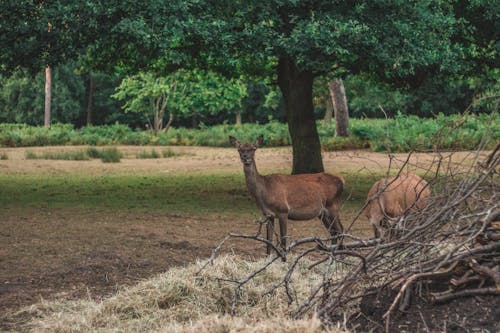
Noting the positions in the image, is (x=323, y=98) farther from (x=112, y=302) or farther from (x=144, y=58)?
(x=112, y=302)

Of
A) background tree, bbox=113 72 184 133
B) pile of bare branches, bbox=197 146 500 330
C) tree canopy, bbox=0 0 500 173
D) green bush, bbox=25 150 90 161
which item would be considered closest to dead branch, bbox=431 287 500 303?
pile of bare branches, bbox=197 146 500 330

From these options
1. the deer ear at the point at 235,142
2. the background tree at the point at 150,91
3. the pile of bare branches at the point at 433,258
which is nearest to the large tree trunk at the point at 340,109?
the background tree at the point at 150,91

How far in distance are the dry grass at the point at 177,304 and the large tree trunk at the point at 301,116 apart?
446 inches

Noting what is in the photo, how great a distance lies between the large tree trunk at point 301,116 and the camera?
1883 centimetres

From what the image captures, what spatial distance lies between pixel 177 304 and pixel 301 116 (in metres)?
12.5

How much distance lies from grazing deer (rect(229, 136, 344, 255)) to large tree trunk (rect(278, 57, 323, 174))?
303 inches

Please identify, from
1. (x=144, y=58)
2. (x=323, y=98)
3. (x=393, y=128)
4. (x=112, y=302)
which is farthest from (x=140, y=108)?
(x=112, y=302)

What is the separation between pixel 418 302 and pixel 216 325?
4.18 ft

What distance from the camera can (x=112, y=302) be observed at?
7160 mm

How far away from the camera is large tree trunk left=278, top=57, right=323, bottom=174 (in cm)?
1883

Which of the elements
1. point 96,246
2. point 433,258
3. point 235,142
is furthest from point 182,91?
point 433,258

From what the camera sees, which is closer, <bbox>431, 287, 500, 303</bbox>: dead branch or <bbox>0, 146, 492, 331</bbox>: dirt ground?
<bbox>431, 287, 500, 303</bbox>: dead branch

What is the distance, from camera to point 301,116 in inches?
755

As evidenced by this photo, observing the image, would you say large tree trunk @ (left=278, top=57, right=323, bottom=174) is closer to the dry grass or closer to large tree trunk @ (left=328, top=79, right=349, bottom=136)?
the dry grass
